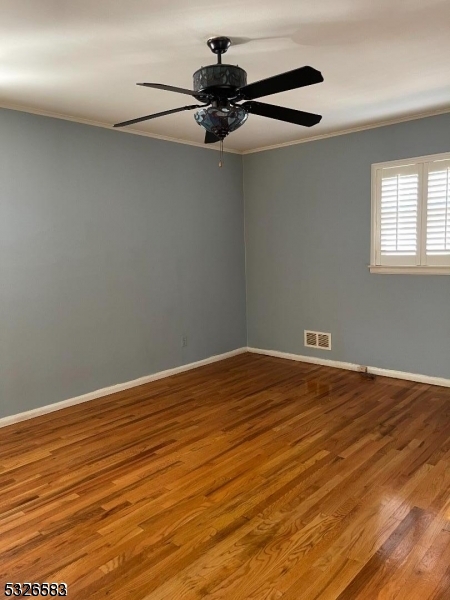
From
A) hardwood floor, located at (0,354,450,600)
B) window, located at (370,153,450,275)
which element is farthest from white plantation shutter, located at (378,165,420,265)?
hardwood floor, located at (0,354,450,600)

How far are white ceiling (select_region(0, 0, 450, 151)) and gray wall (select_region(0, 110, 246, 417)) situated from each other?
53 cm

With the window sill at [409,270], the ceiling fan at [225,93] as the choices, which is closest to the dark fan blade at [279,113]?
the ceiling fan at [225,93]

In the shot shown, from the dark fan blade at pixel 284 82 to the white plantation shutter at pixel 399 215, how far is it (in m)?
2.52

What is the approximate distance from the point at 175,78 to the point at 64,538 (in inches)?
116

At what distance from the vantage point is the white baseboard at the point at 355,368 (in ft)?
14.6

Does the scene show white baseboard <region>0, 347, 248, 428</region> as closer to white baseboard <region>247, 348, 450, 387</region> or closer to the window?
white baseboard <region>247, 348, 450, 387</region>

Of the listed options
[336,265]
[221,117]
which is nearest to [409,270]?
[336,265]

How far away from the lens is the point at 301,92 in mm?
3504

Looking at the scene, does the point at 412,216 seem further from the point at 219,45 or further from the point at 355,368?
the point at 219,45

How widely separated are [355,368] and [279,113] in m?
3.21

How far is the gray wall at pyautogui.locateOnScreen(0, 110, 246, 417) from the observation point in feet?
12.4

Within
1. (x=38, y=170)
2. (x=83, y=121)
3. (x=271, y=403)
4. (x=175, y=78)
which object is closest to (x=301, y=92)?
(x=175, y=78)

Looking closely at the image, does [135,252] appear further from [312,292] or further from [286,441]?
[286,441]

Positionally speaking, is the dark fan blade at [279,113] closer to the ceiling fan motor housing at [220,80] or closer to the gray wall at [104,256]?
the ceiling fan motor housing at [220,80]
